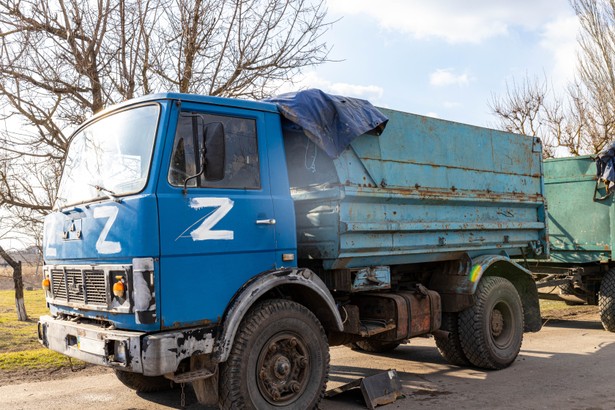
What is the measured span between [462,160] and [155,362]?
4.29 metres

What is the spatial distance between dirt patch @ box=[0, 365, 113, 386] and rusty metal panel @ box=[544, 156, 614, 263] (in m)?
7.49

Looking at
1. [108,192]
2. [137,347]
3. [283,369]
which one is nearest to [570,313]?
[283,369]

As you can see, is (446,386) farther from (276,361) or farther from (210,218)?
(210,218)

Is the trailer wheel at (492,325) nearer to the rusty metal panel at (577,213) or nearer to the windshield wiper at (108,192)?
the rusty metal panel at (577,213)

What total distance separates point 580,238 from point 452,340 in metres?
4.04

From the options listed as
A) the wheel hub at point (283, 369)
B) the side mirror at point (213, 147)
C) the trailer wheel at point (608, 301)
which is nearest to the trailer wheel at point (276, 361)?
the wheel hub at point (283, 369)

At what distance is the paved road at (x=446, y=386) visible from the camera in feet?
17.0

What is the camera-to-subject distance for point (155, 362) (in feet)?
12.6

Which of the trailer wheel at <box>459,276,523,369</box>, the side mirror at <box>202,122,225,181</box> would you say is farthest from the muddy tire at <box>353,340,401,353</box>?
the side mirror at <box>202,122,225,181</box>

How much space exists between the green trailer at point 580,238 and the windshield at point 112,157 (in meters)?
7.17

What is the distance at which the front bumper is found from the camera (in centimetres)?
383

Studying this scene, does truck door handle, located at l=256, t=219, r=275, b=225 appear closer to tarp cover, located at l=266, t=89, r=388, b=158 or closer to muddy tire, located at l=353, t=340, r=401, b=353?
tarp cover, located at l=266, t=89, r=388, b=158

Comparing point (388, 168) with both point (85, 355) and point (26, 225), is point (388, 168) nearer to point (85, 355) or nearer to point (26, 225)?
point (85, 355)

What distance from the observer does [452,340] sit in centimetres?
671
